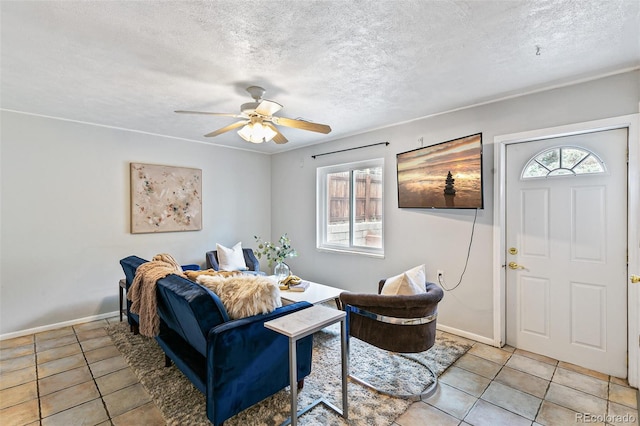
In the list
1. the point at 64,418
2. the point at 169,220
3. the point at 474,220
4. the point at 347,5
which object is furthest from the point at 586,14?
the point at 169,220

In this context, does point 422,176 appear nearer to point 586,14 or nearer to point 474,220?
point 474,220

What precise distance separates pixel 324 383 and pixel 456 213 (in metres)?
2.19

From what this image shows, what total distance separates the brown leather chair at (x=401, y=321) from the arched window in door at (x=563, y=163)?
1572mm

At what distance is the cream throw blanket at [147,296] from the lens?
232cm

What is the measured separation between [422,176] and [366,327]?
1881 millimetres

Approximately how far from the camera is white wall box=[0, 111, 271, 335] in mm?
3344

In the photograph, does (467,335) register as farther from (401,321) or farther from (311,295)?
(311,295)

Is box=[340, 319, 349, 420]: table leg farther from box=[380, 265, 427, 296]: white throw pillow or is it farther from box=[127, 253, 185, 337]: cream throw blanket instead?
box=[127, 253, 185, 337]: cream throw blanket

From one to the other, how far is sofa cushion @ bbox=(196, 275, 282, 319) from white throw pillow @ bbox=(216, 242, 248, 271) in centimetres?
236

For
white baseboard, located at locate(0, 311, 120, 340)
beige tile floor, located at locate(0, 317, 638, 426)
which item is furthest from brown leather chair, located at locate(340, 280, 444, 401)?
white baseboard, located at locate(0, 311, 120, 340)

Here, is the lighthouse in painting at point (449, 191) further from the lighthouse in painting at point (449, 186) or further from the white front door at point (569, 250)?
the white front door at point (569, 250)

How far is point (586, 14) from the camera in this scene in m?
1.70

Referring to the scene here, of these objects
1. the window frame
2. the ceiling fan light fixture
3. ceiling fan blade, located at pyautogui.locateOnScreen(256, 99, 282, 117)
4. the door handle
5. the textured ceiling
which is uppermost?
the textured ceiling
